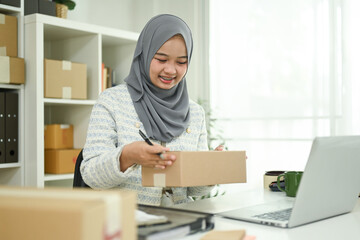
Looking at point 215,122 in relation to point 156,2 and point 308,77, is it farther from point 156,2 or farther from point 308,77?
point 156,2

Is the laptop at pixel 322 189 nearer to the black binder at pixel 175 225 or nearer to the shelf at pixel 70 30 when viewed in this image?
the black binder at pixel 175 225

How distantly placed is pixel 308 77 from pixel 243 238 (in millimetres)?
2580

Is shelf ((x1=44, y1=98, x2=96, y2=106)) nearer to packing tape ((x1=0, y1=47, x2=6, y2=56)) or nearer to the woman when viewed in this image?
packing tape ((x1=0, y1=47, x2=6, y2=56))

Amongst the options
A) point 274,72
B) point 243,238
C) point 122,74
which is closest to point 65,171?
point 122,74

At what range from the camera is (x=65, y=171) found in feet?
9.62

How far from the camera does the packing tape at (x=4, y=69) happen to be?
2633 mm

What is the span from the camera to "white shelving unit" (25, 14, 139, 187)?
2734 mm

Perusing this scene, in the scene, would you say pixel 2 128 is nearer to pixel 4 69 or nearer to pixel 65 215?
pixel 4 69

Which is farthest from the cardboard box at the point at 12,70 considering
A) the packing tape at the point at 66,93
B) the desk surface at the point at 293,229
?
the desk surface at the point at 293,229

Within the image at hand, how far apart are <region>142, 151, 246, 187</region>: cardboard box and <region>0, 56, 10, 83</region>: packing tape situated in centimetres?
164

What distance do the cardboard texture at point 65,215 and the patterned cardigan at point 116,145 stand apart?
30.7 inches

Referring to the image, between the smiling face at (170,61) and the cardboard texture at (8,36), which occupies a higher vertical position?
the cardboard texture at (8,36)

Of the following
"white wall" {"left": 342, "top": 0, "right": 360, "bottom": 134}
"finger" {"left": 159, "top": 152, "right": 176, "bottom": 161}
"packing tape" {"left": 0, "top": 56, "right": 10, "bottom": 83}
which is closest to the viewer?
"finger" {"left": 159, "top": 152, "right": 176, "bottom": 161}

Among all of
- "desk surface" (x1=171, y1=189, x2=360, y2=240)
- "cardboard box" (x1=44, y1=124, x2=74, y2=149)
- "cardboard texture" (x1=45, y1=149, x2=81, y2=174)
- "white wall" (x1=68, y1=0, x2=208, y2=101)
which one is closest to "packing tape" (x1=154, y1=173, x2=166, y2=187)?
"desk surface" (x1=171, y1=189, x2=360, y2=240)
